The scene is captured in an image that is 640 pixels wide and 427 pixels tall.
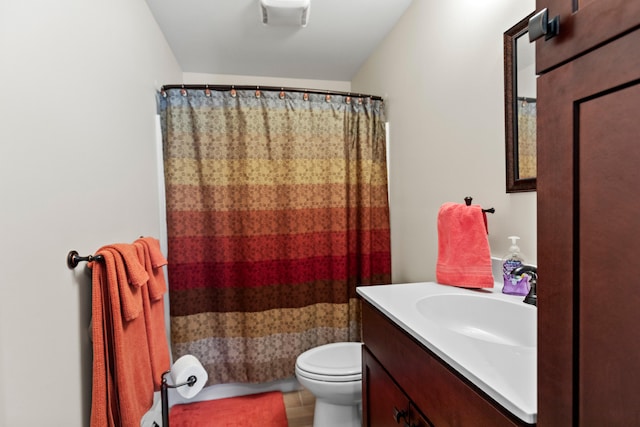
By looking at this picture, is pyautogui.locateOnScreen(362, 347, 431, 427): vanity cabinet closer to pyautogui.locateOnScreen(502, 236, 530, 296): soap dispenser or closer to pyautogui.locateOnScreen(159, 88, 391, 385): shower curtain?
pyautogui.locateOnScreen(502, 236, 530, 296): soap dispenser

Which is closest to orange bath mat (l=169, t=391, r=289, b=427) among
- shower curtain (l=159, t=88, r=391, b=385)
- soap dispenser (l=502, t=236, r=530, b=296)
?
shower curtain (l=159, t=88, r=391, b=385)

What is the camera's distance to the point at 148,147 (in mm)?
1728

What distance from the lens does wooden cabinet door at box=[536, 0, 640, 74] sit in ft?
1.12

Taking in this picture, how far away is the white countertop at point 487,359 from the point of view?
1.74 feet

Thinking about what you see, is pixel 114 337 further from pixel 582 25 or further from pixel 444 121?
pixel 444 121

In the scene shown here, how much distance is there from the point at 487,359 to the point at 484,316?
50 centimetres

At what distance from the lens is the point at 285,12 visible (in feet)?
5.68

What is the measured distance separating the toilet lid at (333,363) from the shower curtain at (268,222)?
355 millimetres

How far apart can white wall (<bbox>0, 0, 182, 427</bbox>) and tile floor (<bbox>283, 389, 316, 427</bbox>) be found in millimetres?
1205

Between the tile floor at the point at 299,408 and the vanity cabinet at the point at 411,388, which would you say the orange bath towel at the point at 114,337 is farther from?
the tile floor at the point at 299,408

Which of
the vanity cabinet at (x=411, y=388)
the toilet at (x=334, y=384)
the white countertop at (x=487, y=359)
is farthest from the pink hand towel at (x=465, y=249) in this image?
the toilet at (x=334, y=384)

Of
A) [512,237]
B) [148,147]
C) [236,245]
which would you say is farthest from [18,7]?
[512,237]

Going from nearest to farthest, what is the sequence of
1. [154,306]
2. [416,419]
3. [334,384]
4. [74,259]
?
1. [416,419]
2. [74,259]
3. [154,306]
4. [334,384]

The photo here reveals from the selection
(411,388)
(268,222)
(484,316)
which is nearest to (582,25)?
(411,388)
